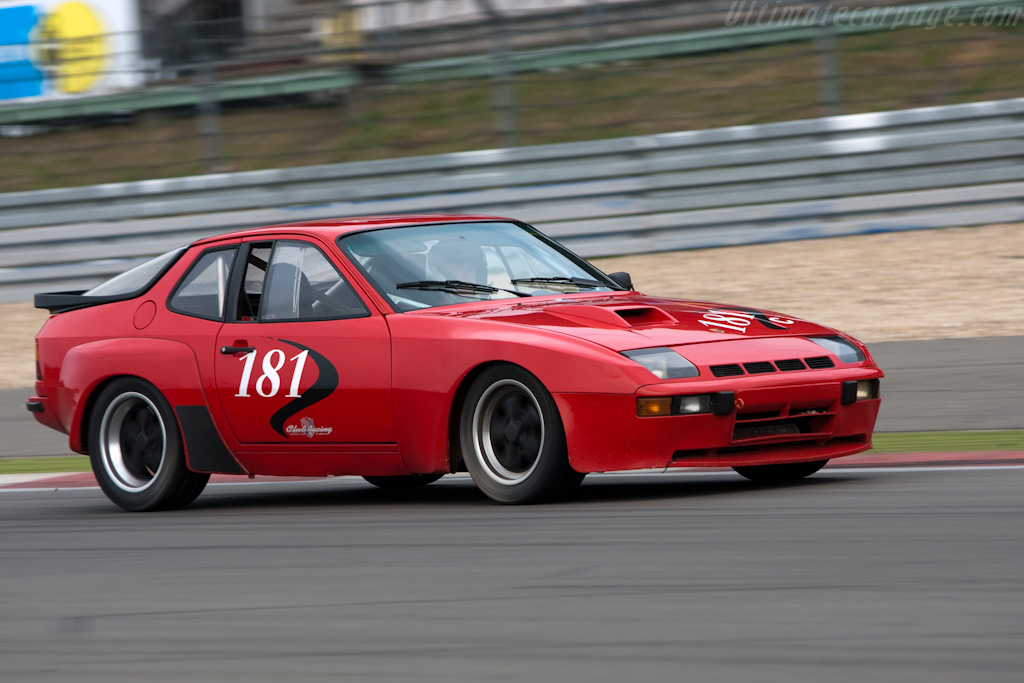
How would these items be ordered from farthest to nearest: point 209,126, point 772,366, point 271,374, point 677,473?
point 209,126, point 677,473, point 271,374, point 772,366

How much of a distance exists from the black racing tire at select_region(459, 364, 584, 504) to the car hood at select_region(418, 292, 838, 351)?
26 centimetres

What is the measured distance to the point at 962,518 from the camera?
5.73 metres

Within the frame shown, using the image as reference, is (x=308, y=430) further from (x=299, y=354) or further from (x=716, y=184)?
(x=716, y=184)

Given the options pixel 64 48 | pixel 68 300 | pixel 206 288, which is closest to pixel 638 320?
pixel 206 288

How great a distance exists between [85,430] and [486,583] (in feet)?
11.5

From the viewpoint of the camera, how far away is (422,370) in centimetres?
671

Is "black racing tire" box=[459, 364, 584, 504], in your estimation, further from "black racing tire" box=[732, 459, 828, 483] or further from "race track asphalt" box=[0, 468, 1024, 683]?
"black racing tire" box=[732, 459, 828, 483]

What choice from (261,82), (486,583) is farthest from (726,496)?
(261,82)

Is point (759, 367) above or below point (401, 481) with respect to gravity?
above

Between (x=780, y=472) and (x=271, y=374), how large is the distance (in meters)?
2.29

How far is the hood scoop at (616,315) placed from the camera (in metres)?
6.58

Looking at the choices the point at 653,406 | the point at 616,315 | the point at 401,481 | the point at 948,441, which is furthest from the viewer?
the point at 948,441

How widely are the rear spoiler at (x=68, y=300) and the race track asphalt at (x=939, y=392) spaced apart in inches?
103

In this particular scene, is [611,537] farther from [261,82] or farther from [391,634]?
[261,82]
